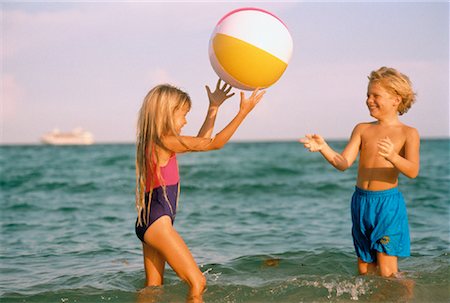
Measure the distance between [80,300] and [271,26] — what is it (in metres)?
2.68

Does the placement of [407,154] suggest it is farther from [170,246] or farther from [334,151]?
[170,246]

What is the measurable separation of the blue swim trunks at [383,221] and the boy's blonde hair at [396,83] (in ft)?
2.29

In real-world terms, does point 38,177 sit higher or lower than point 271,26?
lower

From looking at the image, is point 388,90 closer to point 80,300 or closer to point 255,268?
point 255,268

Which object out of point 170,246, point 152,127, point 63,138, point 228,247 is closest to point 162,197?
point 170,246

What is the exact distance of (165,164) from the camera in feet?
13.5

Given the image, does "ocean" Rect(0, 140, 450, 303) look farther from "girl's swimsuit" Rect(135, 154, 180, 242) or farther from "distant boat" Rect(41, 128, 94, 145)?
"distant boat" Rect(41, 128, 94, 145)

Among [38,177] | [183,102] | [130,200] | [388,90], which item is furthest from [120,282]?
[38,177]

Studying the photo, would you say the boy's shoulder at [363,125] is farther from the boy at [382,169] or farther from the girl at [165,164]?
the girl at [165,164]

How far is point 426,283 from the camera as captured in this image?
4691 mm

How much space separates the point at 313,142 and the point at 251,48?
864mm

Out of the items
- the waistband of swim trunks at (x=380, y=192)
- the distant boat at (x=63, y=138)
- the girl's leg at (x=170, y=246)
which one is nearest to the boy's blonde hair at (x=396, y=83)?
the waistband of swim trunks at (x=380, y=192)

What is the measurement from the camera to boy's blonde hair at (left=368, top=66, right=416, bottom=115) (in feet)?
13.8

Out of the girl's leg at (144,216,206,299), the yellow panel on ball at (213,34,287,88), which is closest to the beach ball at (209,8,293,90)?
the yellow panel on ball at (213,34,287,88)
